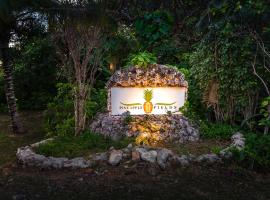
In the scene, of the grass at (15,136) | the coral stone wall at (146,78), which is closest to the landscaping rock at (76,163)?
the grass at (15,136)

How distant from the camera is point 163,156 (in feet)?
21.6

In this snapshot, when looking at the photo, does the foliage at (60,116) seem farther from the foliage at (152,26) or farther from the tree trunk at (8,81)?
the foliage at (152,26)

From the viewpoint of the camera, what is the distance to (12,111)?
8.81 meters

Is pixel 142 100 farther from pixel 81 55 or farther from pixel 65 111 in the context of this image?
pixel 65 111

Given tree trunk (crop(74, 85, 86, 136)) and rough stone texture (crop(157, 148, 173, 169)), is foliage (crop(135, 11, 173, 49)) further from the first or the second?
rough stone texture (crop(157, 148, 173, 169))

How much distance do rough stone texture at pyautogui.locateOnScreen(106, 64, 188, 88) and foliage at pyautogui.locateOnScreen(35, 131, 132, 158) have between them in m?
1.22

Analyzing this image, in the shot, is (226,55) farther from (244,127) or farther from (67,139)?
(67,139)

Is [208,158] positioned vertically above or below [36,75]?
below

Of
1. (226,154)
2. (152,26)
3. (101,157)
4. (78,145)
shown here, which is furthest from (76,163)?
(152,26)

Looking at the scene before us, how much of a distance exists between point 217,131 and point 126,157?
240 cm

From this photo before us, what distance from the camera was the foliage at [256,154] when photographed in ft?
21.5

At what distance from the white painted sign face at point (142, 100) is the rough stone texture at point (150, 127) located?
0.15 m

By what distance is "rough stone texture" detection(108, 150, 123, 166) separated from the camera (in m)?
6.50

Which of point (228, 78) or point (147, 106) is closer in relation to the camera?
point (147, 106)
